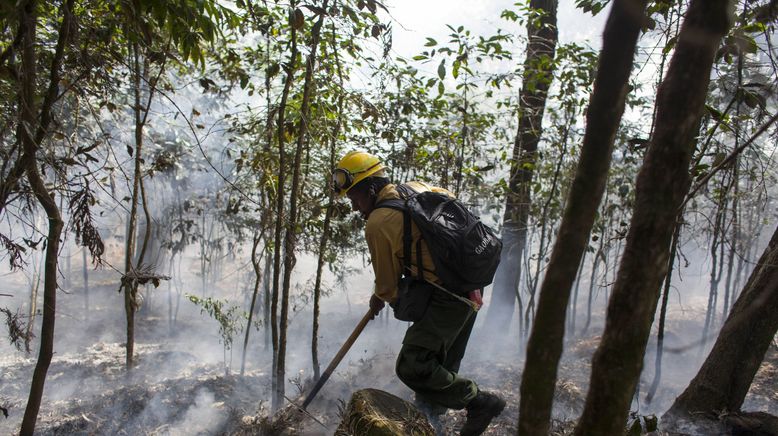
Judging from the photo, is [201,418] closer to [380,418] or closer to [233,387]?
[233,387]

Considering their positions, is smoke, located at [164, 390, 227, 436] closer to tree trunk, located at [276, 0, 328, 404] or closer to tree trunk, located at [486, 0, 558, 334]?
tree trunk, located at [276, 0, 328, 404]

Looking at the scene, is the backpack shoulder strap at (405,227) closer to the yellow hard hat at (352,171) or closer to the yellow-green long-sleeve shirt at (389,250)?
the yellow-green long-sleeve shirt at (389,250)

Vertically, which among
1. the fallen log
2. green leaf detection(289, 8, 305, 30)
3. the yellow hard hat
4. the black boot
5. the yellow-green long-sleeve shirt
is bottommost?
the black boot

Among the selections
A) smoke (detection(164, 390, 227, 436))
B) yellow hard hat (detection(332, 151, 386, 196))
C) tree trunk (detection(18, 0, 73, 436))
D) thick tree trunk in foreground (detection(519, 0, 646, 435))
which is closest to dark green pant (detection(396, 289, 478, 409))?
yellow hard hat (detection(332, 151, 386, 196))

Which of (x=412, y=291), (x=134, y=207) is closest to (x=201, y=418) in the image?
(x=134, y=207)

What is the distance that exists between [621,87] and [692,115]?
7.6 inches

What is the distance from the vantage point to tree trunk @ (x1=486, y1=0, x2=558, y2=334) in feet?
20.1

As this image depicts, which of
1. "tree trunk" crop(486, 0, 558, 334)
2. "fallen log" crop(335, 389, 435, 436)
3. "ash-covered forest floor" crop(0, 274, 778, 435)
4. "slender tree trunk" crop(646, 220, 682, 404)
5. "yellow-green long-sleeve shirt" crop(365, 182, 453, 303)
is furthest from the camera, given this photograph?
"tree trunk" crop(486, 0, 558, 334)

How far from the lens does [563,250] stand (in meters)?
1.36

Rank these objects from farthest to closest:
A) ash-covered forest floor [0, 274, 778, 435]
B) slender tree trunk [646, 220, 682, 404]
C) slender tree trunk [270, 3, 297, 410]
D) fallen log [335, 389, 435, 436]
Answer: ash-covered forest floor [0, 274, 778, 435]
slender tree trunk [646, 220, 682, 404]
slender tree trunk [270, 3, 297, 410]
fallen log [335, 389, 435, 436]

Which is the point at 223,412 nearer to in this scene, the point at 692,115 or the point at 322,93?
the point at 322,93

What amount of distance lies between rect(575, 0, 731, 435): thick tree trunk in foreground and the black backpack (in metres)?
1.99

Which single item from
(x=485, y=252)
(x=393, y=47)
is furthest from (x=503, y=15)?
(x=485, y=252)

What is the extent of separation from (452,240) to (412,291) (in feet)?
1.72
